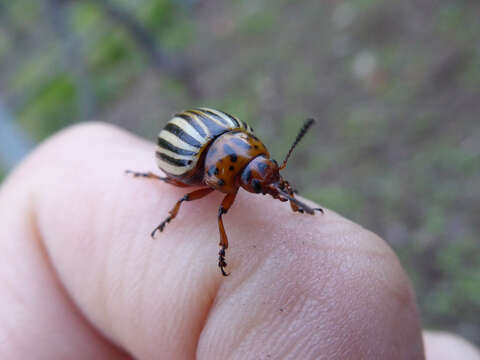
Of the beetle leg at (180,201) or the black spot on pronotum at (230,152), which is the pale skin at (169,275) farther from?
the black spot on pronotum at (230,152)

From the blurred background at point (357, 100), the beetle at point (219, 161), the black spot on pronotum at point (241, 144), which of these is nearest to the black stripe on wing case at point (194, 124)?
the beetle at point (219, 161)

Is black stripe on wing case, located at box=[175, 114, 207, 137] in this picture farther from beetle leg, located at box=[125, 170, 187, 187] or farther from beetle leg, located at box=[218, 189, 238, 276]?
beetle leg, located at box=[218, 189, 238, 276]

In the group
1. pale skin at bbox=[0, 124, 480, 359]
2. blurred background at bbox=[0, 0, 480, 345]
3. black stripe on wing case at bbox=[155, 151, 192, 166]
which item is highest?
blurred background at bbox=[0, 0, 480, 345]

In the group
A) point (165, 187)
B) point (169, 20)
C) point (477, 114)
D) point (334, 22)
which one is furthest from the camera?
point (169, 20)

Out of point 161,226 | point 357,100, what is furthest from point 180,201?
point 357,100

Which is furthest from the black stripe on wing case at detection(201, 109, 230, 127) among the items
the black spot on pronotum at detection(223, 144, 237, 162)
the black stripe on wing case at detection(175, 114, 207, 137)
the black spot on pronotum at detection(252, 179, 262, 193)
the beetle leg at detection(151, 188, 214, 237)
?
the black spot on pronotum at detection(252, 179, 262, 193)

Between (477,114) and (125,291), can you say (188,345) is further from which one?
(477,114)

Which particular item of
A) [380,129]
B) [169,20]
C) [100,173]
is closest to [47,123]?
[169,20]
